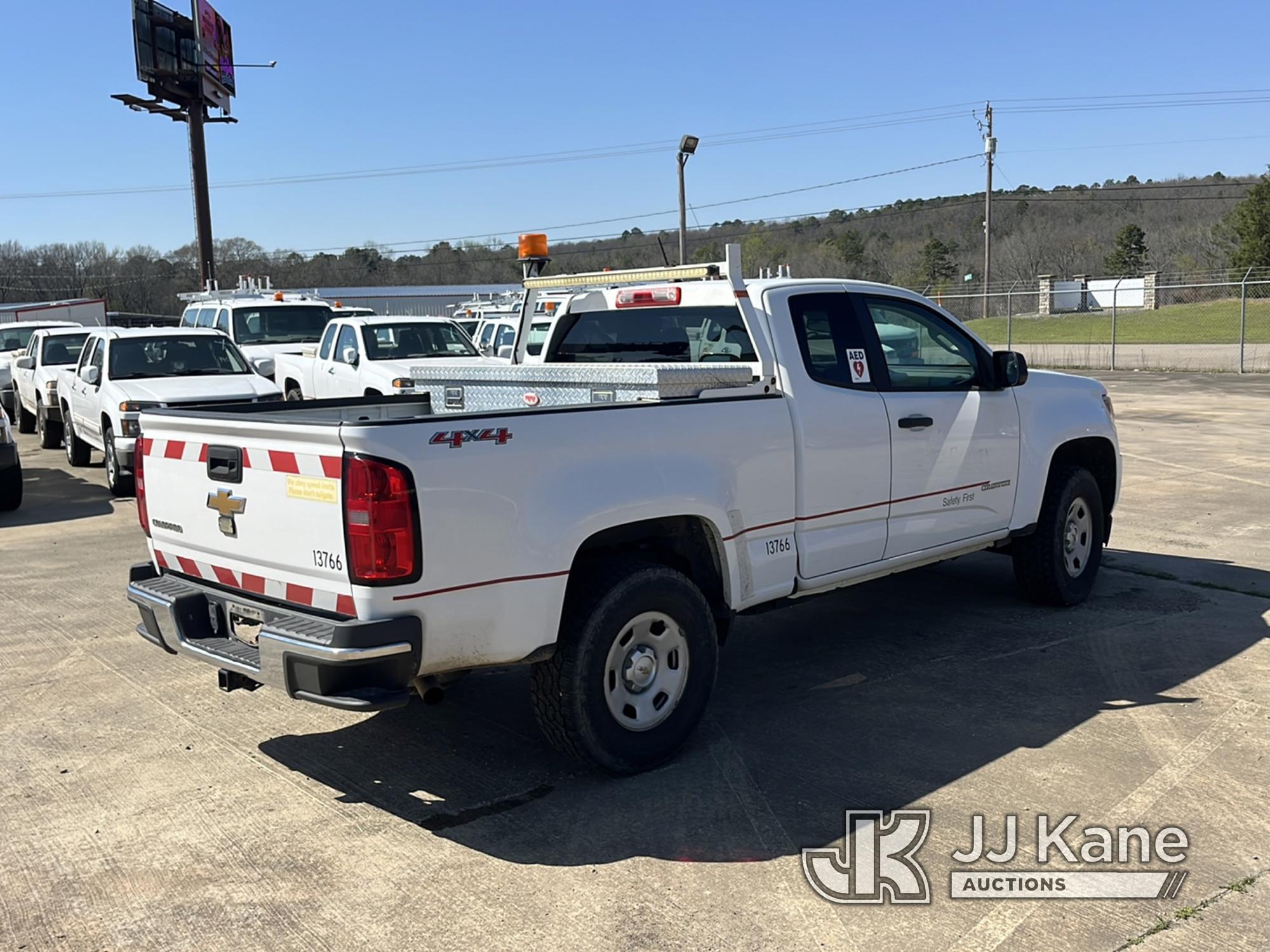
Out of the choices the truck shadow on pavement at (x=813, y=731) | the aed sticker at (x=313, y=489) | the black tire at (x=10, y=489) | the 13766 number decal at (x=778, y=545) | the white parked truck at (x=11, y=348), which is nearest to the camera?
the aed sticker at (x=313, y=489)

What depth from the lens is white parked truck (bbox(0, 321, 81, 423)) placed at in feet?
62.3

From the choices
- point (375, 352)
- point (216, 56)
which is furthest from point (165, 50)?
point (375, 352)

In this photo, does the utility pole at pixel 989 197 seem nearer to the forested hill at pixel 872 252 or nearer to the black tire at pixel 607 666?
the forested hill at pixel 872 252

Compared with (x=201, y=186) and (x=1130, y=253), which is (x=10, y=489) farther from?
(x=1130, y=253)

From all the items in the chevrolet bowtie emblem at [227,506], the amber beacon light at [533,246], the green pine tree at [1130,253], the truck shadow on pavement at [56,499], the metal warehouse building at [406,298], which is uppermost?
the green pine tree at [1130,253]

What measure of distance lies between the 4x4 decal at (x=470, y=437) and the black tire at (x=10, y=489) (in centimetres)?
919

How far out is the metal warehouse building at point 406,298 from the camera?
57.0 m

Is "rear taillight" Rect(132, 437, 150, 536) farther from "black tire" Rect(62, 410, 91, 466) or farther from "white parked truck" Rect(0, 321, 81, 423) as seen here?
"white parked truck" Rect(0, 321, 81, 423)

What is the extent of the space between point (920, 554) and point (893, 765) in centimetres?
160

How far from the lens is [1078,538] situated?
707cm

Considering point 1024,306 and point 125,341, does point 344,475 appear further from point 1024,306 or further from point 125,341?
point 1024,306

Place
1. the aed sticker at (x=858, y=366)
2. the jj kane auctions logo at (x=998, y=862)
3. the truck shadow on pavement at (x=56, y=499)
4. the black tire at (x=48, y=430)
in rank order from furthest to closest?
the black tire at (x=48, y=430) → the truck shadow on pavement at (x=56, y=499) → the aed sticker at (x=858, y=366) → the jj kane auctions logo at (x=998, y=862)

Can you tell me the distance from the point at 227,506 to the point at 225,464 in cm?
17

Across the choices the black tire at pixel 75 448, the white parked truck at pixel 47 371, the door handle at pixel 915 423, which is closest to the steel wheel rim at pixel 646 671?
the door handle at pixel 915 423
